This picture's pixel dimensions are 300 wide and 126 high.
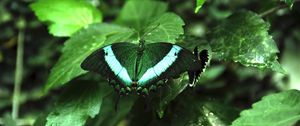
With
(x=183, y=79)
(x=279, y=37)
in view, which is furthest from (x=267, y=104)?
(x=279, y=37)

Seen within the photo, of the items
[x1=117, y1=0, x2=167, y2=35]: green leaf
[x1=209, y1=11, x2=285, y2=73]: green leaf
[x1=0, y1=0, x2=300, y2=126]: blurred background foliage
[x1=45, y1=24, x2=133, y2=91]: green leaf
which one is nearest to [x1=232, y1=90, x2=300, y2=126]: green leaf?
[x1=209, y1=11, x2=285, y2=73]: green leaf

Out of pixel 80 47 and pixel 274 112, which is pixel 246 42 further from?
pixel 80 47

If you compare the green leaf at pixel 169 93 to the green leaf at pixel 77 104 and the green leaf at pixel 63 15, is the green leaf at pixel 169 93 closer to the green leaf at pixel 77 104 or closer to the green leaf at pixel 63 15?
the green leaf at pixel 77 104

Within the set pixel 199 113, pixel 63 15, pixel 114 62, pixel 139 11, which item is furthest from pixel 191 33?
pixel 114 62

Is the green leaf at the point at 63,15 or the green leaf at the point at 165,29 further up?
the green leaf at the point at 63,15

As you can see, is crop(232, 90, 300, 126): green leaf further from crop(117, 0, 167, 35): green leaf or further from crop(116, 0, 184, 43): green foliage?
crop(117, 0, 167, 35): green leaf

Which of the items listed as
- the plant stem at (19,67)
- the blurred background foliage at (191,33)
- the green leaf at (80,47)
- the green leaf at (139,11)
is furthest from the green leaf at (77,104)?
the plant stem at (19,67)
